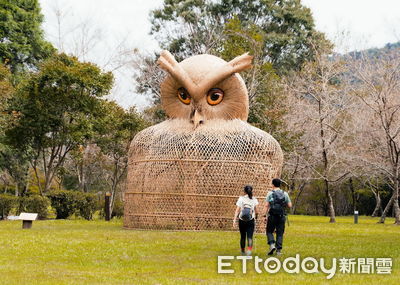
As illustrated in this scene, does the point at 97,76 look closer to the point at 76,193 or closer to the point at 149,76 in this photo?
the point at 76,193

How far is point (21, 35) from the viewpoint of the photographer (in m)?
36.5

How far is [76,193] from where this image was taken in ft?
99.6

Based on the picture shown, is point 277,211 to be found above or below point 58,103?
below

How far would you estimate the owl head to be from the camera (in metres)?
22.0

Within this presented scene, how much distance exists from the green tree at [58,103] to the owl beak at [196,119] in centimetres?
908

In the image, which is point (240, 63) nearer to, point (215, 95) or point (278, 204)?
point (215, 95)

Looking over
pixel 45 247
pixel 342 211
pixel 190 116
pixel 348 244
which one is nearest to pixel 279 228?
pixel 348 244

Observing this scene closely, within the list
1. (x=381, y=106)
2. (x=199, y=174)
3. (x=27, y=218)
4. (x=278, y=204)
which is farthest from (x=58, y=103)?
(x=278, y=204)

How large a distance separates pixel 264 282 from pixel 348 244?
7.74 m

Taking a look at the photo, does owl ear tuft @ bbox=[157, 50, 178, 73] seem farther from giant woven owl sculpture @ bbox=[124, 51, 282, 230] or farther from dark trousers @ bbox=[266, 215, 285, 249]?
dark trousers @ bbox=[266, 215, 285, 249]

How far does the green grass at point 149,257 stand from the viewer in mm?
9609

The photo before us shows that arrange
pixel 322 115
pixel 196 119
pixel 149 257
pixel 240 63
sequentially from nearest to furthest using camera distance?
pixel 149 257 → pixel 196 119 → pixel 240 63 → pixel 322 115

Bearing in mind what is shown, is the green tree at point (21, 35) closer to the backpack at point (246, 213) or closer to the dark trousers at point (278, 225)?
the backpack at point (246, 213)

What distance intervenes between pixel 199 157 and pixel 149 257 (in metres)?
8.36
